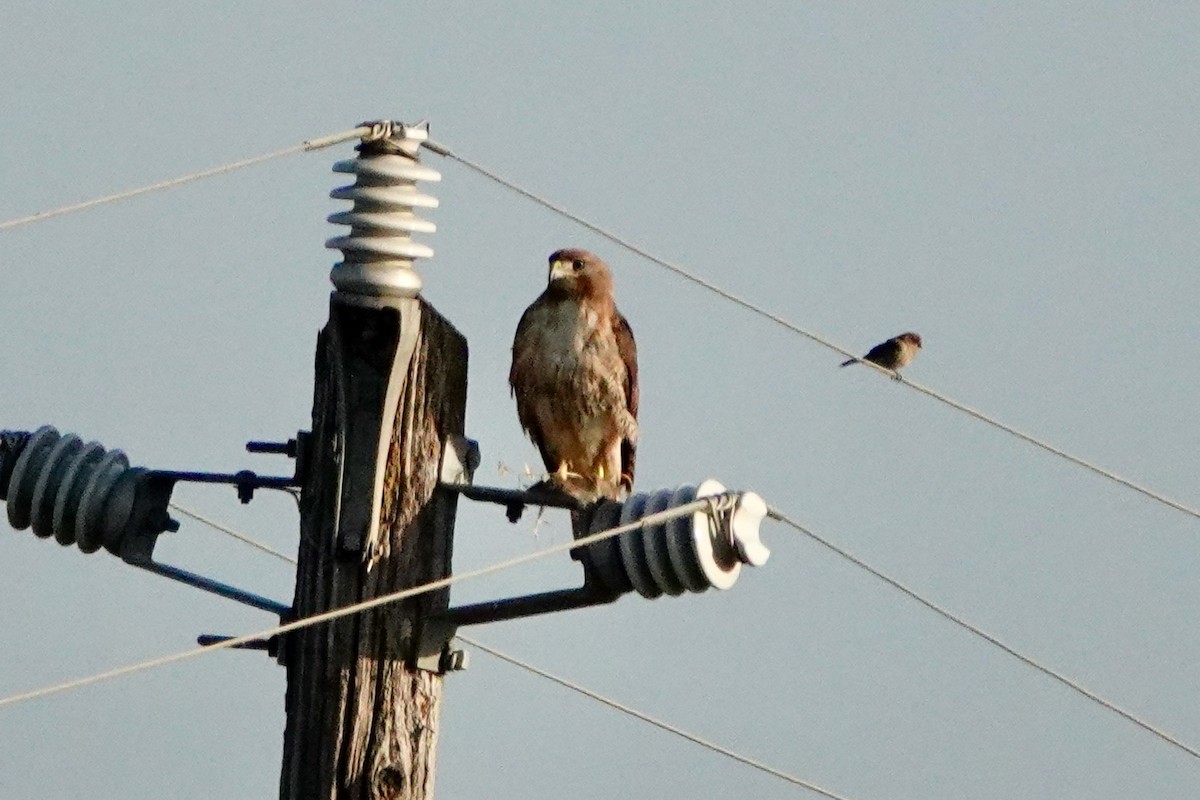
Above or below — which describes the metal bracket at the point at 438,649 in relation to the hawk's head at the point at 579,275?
below

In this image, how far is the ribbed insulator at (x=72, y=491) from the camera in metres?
7.65

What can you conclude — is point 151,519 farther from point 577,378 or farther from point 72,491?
point 577,378

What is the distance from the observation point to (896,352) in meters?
14.6

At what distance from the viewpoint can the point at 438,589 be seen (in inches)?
290

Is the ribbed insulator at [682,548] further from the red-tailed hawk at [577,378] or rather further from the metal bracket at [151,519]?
the red-tailed hawk at [577,378]

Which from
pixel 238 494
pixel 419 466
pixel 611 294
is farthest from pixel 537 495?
pixel 611 294

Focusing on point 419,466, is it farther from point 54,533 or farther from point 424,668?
point 54,533

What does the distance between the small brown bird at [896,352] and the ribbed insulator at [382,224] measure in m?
6.95

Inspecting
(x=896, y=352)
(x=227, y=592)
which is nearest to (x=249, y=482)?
(x=227, y=592)

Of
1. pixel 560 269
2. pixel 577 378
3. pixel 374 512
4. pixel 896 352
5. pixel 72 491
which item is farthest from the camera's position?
pixel 896 352

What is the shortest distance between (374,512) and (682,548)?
809 mm

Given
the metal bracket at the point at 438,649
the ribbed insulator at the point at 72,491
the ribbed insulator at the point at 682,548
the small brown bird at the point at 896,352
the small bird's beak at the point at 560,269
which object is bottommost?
the metal bracket at the point at 438,649

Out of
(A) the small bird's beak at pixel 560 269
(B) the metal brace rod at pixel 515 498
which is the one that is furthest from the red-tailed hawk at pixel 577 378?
(B) the metal brace rod at pixel 515 498

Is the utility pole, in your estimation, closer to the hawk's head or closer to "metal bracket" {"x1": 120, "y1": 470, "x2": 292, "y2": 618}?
"metal bracket" {"x1": 120, "y1": 470, "x2": 292, "y2": 618}
